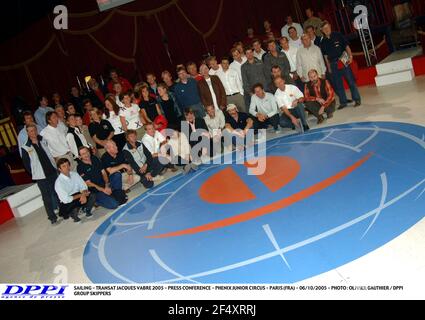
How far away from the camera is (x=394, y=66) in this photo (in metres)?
8.93

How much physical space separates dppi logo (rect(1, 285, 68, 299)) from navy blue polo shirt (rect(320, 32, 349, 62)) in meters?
6.43

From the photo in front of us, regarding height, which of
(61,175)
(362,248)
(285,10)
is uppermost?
(285,10)

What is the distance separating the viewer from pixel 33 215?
8.35 m

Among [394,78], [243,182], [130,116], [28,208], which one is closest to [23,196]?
[28,208]

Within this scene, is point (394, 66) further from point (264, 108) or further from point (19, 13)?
point (19, 13)

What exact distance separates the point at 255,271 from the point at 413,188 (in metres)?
1.95

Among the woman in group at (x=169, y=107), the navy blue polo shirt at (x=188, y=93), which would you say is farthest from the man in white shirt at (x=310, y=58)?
the woman in group at (x=169, y=107)

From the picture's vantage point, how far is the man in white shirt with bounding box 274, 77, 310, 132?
7.69 m

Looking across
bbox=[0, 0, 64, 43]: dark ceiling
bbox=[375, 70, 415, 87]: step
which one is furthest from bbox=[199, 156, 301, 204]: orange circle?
bbox=[0, 0, 64, 43]: dark ceiling

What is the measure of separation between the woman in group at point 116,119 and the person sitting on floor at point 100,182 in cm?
97

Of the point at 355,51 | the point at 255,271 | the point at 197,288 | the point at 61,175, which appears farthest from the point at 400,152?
the point at 355,51

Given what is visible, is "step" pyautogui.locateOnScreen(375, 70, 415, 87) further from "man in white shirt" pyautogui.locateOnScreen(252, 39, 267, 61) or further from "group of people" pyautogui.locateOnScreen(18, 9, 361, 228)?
"man in white shirt" pyautogui.locateOnScreen(252, 39, 267, 61)

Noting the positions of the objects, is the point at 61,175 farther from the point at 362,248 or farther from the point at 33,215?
the point at 362,248

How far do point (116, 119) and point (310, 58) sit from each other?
3856mm
